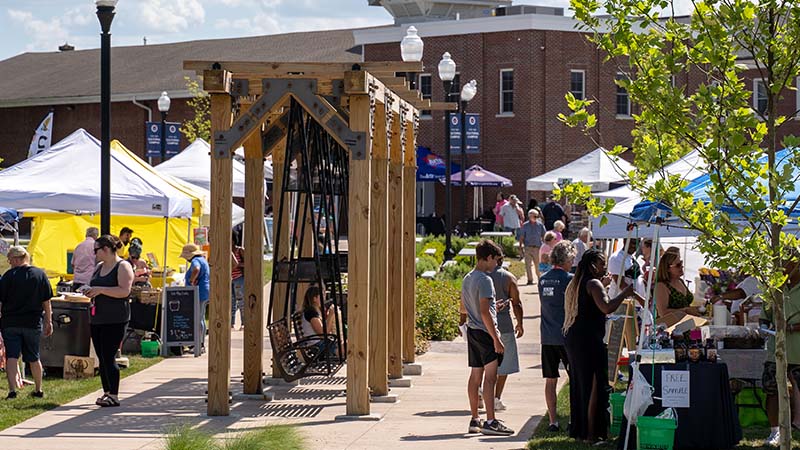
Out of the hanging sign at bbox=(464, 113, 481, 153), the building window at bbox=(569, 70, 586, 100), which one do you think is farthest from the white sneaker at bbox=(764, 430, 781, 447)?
the building window at bbox=(569, 70, 586, 100)

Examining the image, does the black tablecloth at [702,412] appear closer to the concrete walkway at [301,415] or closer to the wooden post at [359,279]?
the concrete walkway at [301,415]

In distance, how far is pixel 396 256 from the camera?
15812 mm

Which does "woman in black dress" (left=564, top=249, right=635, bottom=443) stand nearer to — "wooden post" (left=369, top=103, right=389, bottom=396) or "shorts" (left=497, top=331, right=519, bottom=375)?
"shorts" (left=497, top=331, right=519, bottom=375)

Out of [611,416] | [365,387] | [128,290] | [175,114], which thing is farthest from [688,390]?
[175,114]

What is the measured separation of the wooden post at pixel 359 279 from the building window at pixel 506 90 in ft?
127

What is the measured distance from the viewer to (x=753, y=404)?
39.7 feet

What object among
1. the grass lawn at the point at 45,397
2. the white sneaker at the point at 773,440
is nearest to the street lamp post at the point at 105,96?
the grass lawn at the point at 45,397

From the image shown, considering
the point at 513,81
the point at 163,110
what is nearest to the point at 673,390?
the point at 163,110

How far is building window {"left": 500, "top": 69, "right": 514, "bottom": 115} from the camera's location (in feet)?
167

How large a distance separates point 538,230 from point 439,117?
24.1 m

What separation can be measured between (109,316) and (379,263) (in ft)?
9.24

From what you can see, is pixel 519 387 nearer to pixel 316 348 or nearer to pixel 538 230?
pixel 316 348

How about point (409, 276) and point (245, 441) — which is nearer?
point (245, 441)

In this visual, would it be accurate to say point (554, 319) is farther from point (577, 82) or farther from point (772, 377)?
point (577, 82)
